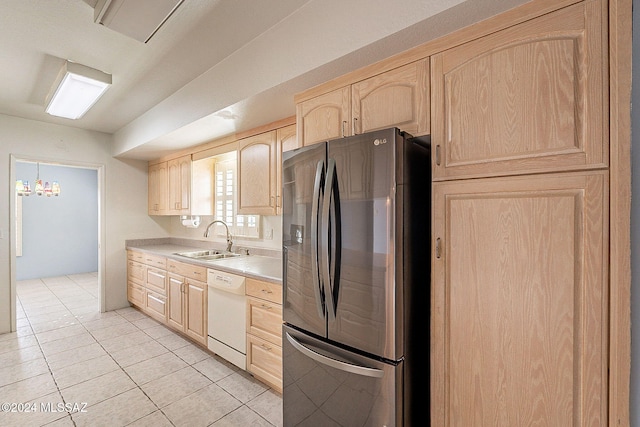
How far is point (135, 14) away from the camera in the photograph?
5.08 feet

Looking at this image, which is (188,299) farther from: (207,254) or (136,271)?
(136,271)

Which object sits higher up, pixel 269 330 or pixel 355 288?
pixel 355 288

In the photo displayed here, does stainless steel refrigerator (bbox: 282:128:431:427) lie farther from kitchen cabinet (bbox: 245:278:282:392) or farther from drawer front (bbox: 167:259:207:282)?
drawer front (bbox: 167:259:207:282)

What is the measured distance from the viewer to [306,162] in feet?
5.35

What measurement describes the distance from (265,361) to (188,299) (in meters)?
1.27

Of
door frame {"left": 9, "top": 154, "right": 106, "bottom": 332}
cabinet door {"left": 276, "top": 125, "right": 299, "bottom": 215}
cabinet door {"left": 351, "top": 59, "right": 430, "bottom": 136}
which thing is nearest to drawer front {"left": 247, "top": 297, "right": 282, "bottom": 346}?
cabinet door {"left": 276, "top": 125, "right": 299, "bottom": 215}

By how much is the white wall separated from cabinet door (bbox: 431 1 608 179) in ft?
14.9

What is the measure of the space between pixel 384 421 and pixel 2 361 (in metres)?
3.55

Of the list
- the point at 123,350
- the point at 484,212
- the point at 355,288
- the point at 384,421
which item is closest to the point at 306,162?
the point at 355,288

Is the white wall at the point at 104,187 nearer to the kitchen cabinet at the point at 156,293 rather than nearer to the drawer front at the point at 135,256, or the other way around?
the drawer front at the point at 135,256

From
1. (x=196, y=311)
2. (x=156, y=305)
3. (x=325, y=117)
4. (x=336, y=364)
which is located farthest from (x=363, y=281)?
(x=156, y=305)

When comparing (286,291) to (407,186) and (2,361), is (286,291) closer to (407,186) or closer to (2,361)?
(407,186)

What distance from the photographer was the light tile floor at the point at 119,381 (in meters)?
1.99

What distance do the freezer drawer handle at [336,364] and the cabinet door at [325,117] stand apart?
1.20 m
